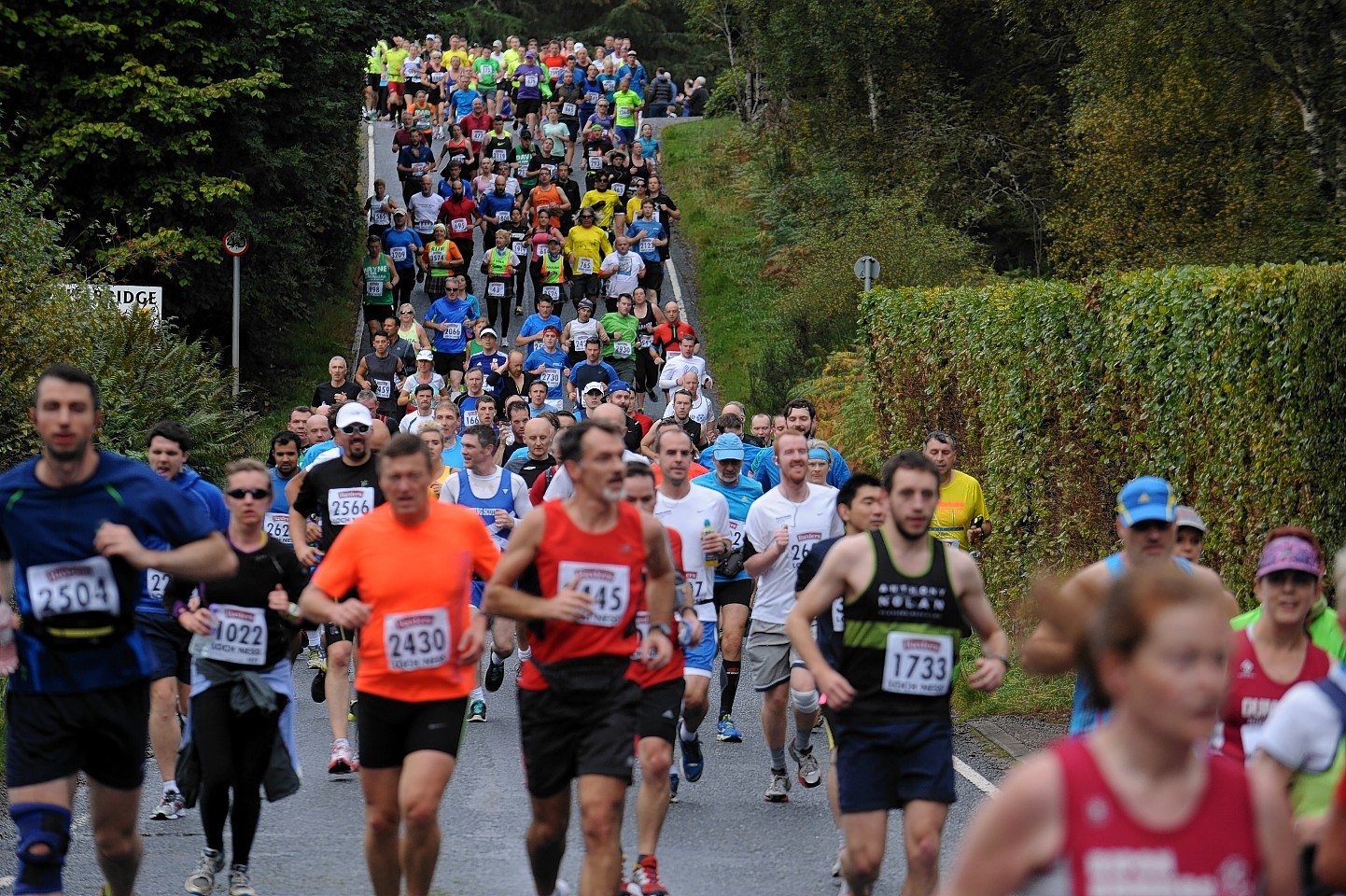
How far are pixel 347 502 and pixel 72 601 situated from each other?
4.22 m

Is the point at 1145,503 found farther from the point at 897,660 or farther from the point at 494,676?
the point at 494,676

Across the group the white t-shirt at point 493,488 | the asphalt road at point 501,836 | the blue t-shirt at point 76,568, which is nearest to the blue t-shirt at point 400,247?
the white t-shirt at point 493,488

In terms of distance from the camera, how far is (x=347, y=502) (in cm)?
1095

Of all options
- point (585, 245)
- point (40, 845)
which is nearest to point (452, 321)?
point (585, 245)

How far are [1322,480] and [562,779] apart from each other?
17.6 ft

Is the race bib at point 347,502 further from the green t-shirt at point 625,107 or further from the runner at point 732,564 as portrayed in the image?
the green t-shirt at point 625,107

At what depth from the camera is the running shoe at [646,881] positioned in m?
8.35

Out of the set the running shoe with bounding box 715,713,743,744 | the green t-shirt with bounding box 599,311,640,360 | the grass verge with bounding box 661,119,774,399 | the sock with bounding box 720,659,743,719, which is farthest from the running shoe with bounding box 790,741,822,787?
the grass verge with bounding box 661,119,774,399

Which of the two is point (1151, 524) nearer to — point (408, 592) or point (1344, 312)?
point (408, 592)

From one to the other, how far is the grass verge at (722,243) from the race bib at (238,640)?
866 inches

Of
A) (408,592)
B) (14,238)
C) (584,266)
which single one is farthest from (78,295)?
(408,592)

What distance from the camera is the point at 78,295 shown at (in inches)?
800

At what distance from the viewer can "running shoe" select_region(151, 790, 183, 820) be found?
→ 1012 centimetres

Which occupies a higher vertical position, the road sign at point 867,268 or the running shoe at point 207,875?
the road sign at point 867,268
